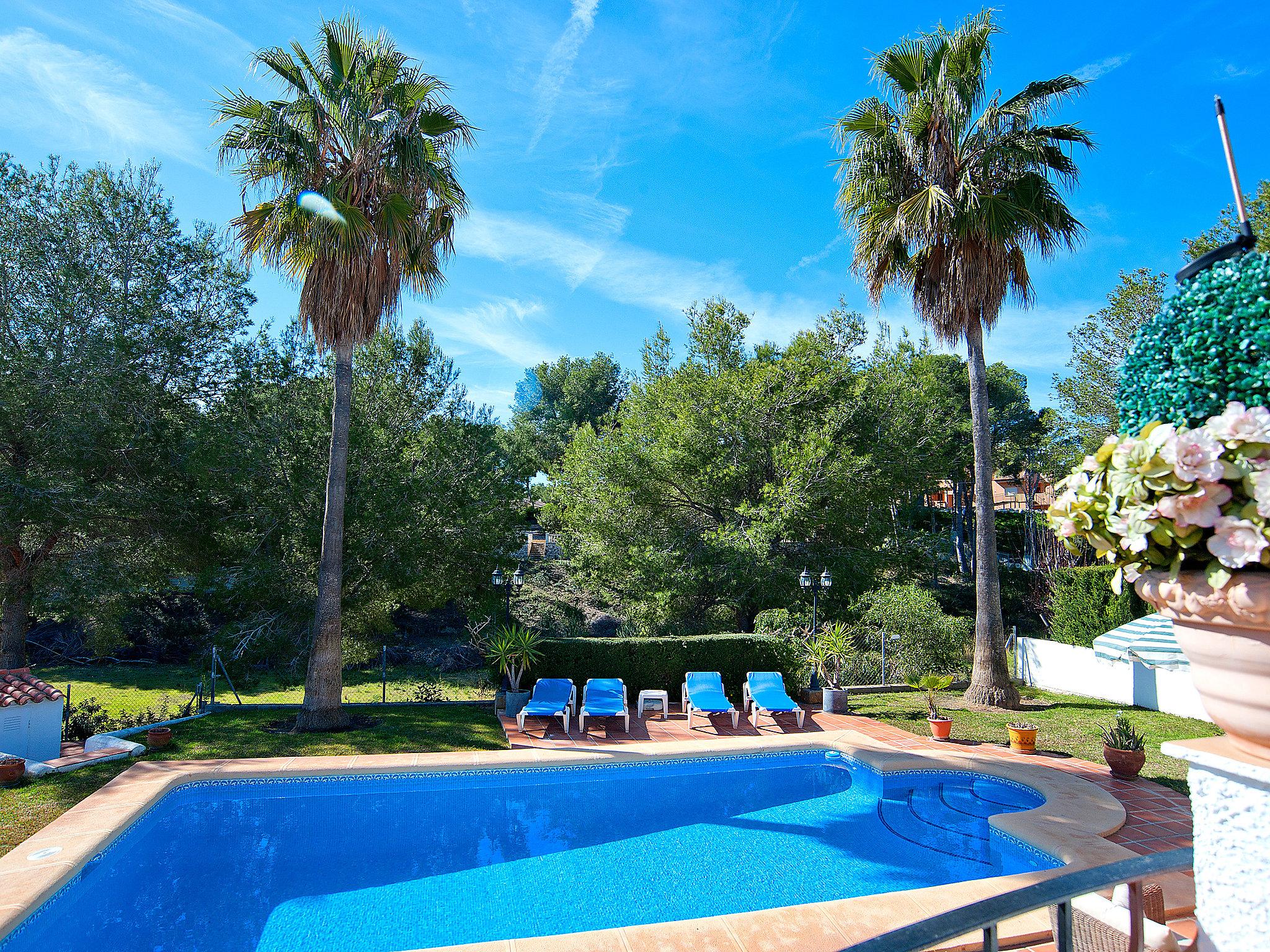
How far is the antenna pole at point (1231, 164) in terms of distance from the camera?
5.57ft

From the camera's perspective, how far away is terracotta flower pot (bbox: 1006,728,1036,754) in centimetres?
1021

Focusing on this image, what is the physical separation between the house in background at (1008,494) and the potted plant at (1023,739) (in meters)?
21.1

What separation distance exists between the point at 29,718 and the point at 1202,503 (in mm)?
12383

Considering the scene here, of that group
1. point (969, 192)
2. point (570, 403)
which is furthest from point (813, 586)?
point (570, 403)

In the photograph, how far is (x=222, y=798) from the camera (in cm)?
879

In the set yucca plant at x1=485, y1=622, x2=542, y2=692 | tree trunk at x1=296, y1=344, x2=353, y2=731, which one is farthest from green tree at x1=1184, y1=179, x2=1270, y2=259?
tree trunk at x1=296, y1=344, x2=353, y2=731

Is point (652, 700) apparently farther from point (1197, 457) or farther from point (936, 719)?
point (1197, 457)

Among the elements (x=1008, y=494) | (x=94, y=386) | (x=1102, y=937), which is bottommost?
(x=1102, y=937)

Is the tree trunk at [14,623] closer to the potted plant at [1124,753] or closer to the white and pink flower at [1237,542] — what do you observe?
the white and pink flower at [1237,542]

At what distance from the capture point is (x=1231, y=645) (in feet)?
4.99

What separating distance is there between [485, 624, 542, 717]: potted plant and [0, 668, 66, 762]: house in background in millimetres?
6189

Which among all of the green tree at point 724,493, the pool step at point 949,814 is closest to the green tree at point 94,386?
the green tree at point 724,493

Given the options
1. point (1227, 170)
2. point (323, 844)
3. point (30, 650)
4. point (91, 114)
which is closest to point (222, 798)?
point (323, 844)

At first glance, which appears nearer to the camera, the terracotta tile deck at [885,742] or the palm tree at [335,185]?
the terracotta tile deck at [885,742]
